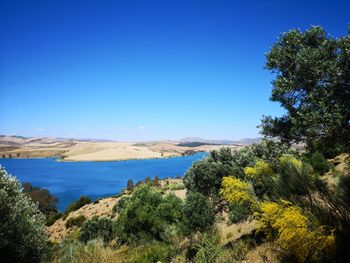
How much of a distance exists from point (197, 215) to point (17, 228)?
878 cm

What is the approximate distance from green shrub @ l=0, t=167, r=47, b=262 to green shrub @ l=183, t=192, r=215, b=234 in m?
7.51

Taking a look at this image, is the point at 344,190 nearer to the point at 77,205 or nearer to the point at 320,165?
the point at 320,165

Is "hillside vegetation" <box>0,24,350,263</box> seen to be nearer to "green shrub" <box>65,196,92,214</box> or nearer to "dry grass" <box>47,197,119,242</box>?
"dry grass" <box>47,197,119,242</box>

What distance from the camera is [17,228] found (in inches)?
476

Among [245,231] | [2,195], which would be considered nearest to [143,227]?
[245,231]

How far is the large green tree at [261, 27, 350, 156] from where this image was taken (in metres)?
8.06

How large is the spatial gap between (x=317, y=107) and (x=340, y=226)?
10.5 feet

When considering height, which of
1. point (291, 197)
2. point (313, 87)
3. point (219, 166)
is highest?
point (313, 87)

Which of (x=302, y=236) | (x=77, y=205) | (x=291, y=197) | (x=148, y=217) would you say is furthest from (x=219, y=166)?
(x=77, y=205)

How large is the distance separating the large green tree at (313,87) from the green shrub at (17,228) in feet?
35.1

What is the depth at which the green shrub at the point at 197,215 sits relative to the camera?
648 inches

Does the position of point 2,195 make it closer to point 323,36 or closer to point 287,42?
point 287,42

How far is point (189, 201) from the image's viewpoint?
56.7 feet

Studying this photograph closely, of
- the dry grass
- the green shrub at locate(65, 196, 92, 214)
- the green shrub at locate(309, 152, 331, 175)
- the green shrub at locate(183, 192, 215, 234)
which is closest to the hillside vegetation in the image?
the green shrub at locate(183, 192, 215, 234)
